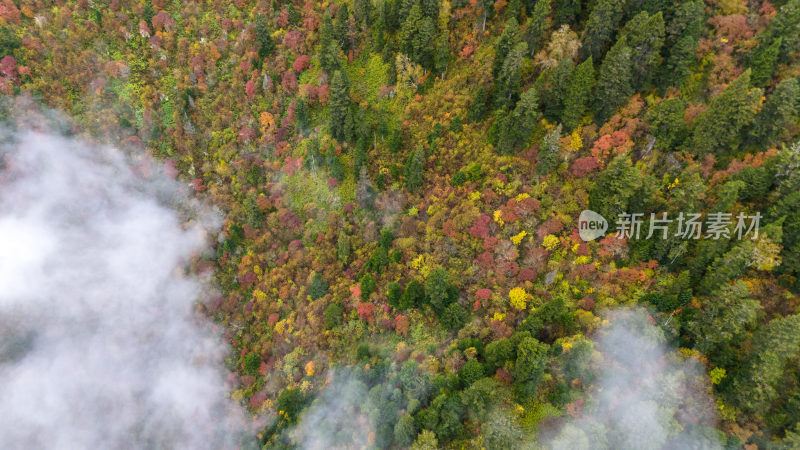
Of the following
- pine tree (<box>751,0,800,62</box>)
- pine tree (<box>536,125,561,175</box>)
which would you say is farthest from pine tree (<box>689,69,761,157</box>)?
pine tree (<box>536,125,561,175</box>)

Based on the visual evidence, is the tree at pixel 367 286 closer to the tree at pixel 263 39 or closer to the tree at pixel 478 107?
the tree at pixel 478 107

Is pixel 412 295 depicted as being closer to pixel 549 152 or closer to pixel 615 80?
pixel 549 152

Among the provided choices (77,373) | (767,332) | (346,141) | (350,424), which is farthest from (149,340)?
(767,332)

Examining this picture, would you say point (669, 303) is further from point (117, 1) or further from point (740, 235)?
point (117, 1)

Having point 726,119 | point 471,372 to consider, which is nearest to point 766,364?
point 726,119

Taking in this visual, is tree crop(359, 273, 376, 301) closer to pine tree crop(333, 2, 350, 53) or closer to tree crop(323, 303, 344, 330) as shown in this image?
tree crop(323, 303, 344, 330)
